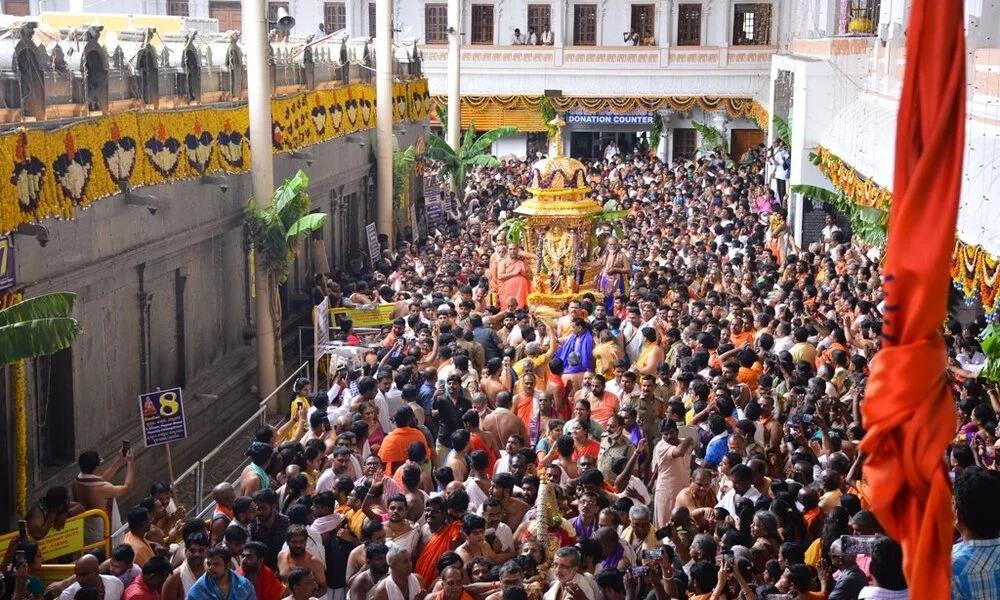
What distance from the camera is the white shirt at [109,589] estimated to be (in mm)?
7531

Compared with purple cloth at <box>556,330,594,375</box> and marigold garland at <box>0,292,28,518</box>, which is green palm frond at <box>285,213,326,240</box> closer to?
purple cloth at <box>556,330,594,375</box>

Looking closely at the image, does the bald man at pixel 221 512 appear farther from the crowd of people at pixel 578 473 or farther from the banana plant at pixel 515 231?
the banana plant at pixel 515 231

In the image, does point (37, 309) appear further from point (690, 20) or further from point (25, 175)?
point (690, 20)

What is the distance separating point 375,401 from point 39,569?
3595mm

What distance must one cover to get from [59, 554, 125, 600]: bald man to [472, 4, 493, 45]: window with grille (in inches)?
1503

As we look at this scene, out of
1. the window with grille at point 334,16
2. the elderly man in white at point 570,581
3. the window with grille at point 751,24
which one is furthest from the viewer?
the window with grille at point 334,16

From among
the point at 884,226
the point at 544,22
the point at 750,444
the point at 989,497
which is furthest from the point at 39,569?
the point at 544,22

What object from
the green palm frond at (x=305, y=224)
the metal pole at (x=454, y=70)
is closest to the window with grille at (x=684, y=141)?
the metal pole at (x=454, y=70)

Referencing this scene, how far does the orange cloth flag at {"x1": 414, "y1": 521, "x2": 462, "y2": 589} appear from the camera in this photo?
801 centimetres

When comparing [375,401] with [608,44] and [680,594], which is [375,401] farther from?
[608,44]

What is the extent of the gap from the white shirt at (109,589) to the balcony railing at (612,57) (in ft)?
119

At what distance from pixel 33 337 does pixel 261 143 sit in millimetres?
8445

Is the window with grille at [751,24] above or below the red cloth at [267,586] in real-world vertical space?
above

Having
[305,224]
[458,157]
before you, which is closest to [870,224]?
[305,224]
